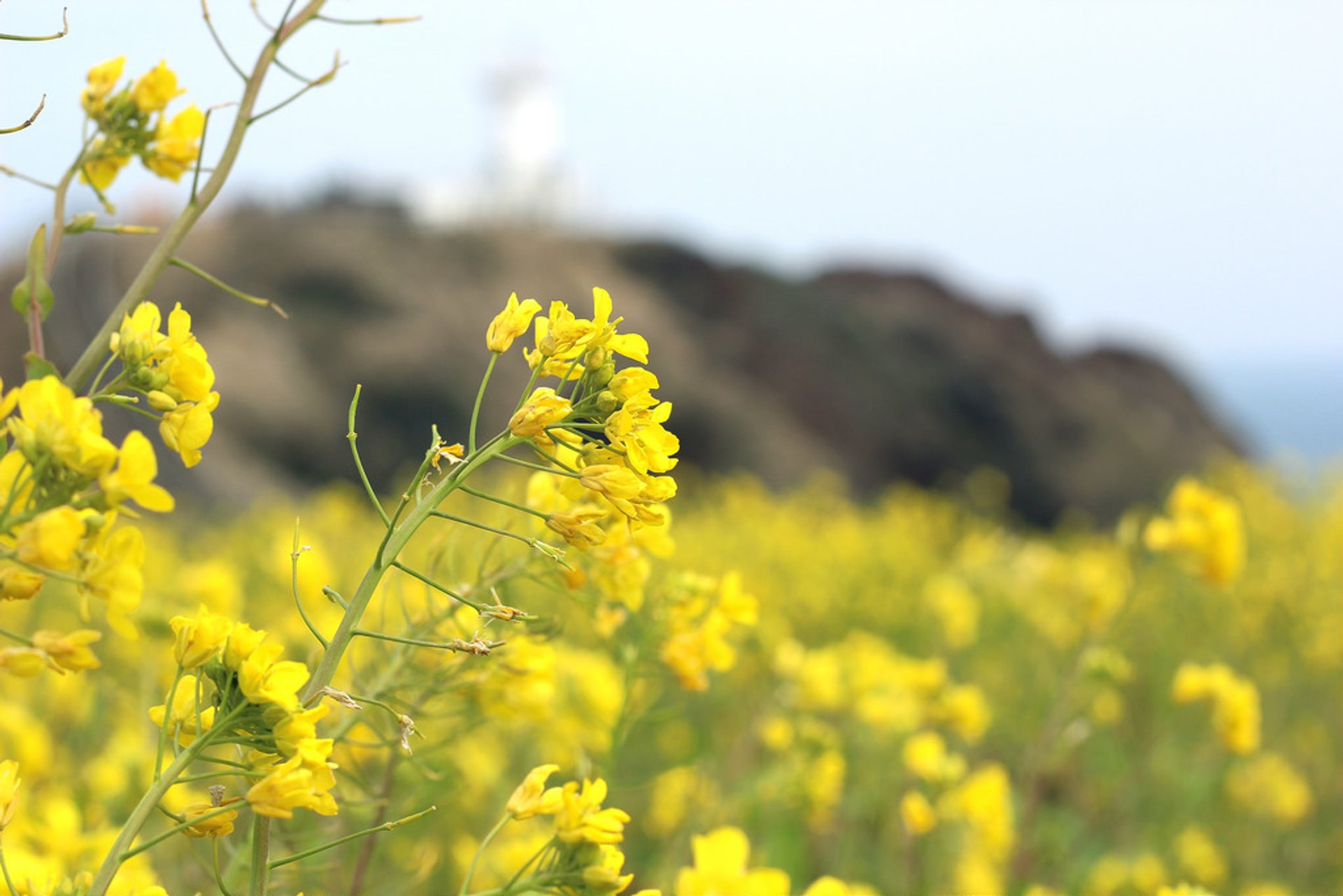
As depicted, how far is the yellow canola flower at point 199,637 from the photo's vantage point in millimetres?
715

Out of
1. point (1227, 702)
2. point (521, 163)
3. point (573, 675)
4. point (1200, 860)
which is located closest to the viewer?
point (573, 675)

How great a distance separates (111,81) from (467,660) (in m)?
0.67

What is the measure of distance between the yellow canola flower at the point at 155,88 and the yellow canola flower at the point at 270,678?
49 cm

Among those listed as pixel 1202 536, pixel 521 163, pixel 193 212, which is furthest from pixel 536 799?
pixel 521 163

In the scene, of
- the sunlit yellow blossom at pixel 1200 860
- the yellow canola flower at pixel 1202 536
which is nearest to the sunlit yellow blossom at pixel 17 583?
the yellow canola flower at pixel 1202 536

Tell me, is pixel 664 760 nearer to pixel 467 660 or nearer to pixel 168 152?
pixel 467 660

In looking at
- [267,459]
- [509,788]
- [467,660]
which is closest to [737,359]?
[267,459]

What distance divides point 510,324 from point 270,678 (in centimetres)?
29

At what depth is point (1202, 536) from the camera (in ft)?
7.24

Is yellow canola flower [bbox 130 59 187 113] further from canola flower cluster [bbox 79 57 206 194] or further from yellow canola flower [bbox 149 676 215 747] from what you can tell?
yellow canola flower [bbox 149 676 215 747]

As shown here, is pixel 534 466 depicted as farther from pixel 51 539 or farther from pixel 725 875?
pixel 725 875

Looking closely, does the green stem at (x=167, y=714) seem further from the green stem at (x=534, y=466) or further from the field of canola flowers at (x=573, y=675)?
the green stem at (x=534, y=466)

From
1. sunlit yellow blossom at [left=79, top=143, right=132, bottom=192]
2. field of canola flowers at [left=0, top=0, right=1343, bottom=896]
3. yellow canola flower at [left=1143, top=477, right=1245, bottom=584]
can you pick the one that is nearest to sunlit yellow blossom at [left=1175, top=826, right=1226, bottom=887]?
field of canola flowers at [left=0, top=0, right=1343, bottom=896]

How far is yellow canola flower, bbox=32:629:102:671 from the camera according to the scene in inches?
26.7
